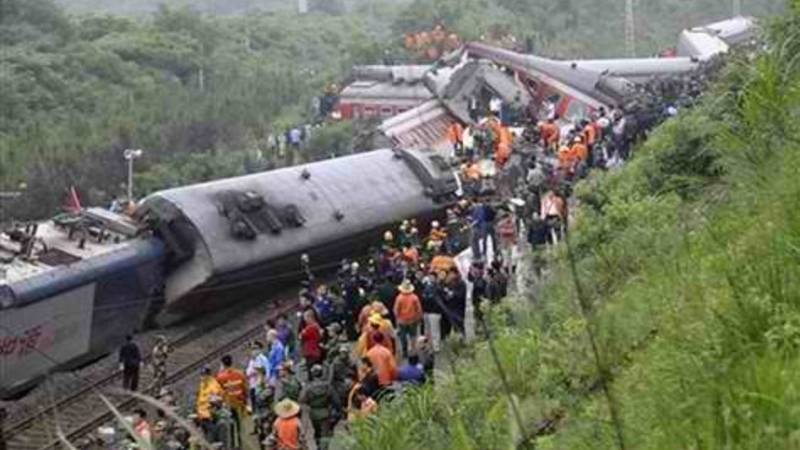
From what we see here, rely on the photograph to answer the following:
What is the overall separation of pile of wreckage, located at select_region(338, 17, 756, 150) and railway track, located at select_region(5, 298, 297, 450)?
755 cm

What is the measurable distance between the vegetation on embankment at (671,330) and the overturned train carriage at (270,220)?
508cm

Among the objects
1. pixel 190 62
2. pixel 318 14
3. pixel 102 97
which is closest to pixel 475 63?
pixel 102 97

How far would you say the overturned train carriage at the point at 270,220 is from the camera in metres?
14.8

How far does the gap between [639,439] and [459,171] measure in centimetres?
1474

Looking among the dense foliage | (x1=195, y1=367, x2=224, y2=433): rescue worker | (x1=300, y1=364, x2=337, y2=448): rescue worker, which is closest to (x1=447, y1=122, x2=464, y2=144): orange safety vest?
the dense foliage

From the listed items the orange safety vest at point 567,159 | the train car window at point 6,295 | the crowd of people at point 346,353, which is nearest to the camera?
the crowd of people at point 346,353

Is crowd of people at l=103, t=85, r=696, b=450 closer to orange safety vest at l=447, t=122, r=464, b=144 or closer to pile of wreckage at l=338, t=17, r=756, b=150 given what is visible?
orange safety vest at l=447, t=122, r=464, b=144

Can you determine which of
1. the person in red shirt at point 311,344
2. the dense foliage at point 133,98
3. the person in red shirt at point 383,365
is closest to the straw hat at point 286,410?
the person in red shirt at point 383,365

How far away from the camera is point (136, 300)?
1418 cm

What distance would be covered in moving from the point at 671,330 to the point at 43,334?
27.7ft

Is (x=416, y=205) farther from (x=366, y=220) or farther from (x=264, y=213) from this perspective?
(x=264, y=213)

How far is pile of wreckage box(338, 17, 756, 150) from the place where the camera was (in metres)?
24.3

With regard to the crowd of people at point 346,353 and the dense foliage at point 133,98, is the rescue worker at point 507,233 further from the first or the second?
the dense foliage at point 133,98

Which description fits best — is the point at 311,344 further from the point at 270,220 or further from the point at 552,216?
the point at 270,220
